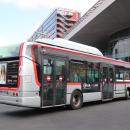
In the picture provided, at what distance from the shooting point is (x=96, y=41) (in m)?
64.0

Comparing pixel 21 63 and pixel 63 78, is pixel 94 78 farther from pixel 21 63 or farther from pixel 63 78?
pixel 21 63

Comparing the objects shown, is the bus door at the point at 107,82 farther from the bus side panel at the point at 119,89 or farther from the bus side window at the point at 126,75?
the bus side window at the point at 126,75

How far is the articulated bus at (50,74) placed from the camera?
11.3 m

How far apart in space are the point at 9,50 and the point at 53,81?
2.01 m

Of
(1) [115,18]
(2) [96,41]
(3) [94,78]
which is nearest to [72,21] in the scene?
(2) [96,41]

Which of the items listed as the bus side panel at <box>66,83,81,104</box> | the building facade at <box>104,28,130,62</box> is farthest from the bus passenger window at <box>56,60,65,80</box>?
the building facade at <box>104,28,130,62</box>

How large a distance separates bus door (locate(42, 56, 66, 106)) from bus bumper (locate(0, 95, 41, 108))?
409 millimetres

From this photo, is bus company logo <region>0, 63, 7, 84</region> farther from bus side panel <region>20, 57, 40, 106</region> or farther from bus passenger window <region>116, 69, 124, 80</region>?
bus passenger window <region>116, 69, 124, 80</region>

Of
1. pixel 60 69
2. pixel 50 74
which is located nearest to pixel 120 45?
pixel 60 69

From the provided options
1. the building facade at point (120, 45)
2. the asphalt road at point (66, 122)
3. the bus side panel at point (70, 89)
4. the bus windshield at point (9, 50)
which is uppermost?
the building facade at point (120, 45)

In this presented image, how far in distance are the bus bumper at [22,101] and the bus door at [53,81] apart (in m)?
0.41

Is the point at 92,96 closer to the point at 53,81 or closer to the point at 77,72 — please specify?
the point at 77,72

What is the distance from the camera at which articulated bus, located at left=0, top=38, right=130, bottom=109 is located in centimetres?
1127

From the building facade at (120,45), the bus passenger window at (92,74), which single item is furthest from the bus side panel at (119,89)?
the building facade at (120,45)
